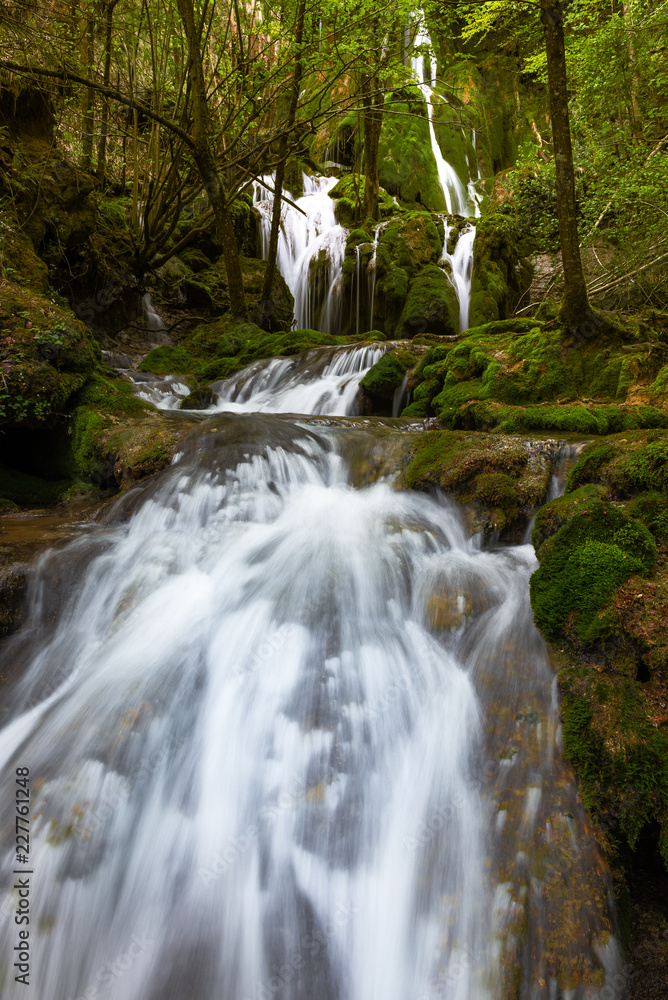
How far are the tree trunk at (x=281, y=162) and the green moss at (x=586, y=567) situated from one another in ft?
28.6

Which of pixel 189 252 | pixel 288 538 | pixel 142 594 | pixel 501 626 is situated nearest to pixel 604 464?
pixel 501 626

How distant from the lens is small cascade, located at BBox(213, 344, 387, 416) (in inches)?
322

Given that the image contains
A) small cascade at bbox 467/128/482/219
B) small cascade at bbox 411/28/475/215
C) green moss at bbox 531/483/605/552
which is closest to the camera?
green moss at bbox 531/483/605/552

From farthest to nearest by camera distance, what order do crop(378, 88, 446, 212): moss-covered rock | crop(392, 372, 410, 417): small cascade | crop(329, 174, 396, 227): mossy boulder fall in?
crop(378, 88, 446, 212): moss-covered rock < crop(329, 174, 396, 227): mossy boulder < crop(392, 372, 410, 417): small cascade

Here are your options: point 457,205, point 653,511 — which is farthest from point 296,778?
point 457,205

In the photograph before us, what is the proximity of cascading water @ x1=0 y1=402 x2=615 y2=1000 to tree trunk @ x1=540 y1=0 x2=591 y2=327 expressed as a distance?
3894mm

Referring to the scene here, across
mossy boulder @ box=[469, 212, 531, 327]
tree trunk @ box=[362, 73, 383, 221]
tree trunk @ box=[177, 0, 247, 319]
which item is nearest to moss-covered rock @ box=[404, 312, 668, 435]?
tree trunk @ box=[177, 0, 247, 319]

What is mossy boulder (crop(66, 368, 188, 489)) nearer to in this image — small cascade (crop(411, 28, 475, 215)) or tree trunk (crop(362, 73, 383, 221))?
tree trunk (crop(362, 73, 383, 221))

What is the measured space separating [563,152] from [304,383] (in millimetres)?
4636

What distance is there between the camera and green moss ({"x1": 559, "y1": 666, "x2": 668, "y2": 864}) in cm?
202

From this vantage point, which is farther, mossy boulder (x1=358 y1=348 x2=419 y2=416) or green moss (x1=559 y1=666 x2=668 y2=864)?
mossy boulder (x1=358 y1=348 x2=419 y2=416)

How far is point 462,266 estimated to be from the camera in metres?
14.6

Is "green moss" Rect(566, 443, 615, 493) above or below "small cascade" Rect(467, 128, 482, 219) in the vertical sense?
below

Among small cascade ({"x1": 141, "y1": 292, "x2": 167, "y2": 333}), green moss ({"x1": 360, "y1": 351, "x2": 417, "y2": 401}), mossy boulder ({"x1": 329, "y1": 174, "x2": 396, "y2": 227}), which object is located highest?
mossy boulder ({"x1": 329, "y1": 174, "x2": 396, "y2": 227})
